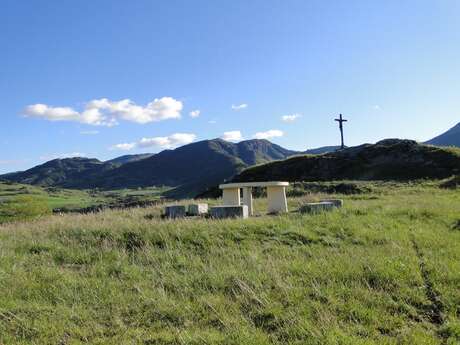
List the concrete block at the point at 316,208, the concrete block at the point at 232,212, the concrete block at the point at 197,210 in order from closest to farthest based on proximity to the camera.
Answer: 1. the concrete block at the point at 232,212
2. the concrete block at the point at 316,208
3. the concrete block at the point at 197,210

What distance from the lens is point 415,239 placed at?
8.73 m

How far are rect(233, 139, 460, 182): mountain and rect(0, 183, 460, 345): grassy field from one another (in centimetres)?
2566

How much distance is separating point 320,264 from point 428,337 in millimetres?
2351

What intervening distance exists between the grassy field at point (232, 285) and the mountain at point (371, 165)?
25.7m

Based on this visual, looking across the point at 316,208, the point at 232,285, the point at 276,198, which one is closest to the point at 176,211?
the point at 276,198

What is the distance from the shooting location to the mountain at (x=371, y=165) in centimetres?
3328

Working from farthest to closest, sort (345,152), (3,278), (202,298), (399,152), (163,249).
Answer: (345,152), (399,152), (163,249), (3,278), (202,298)

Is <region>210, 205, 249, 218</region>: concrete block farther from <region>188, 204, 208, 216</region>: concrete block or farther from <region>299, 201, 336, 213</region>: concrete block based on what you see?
<region>299, 201, 336, 213</region>: concrete block

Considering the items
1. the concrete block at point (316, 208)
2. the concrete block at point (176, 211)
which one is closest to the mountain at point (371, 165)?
the concrete block at point (316, 208)

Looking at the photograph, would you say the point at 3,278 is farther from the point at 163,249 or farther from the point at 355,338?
the point at 355,338

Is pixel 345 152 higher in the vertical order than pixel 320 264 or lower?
higher

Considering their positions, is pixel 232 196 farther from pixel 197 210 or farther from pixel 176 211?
pixel 176 211

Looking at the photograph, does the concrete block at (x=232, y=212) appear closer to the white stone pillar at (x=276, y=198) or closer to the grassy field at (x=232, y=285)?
the grassy field at (x=232, y=285)

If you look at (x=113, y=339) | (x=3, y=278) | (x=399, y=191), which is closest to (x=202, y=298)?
(x=113, y=339)
